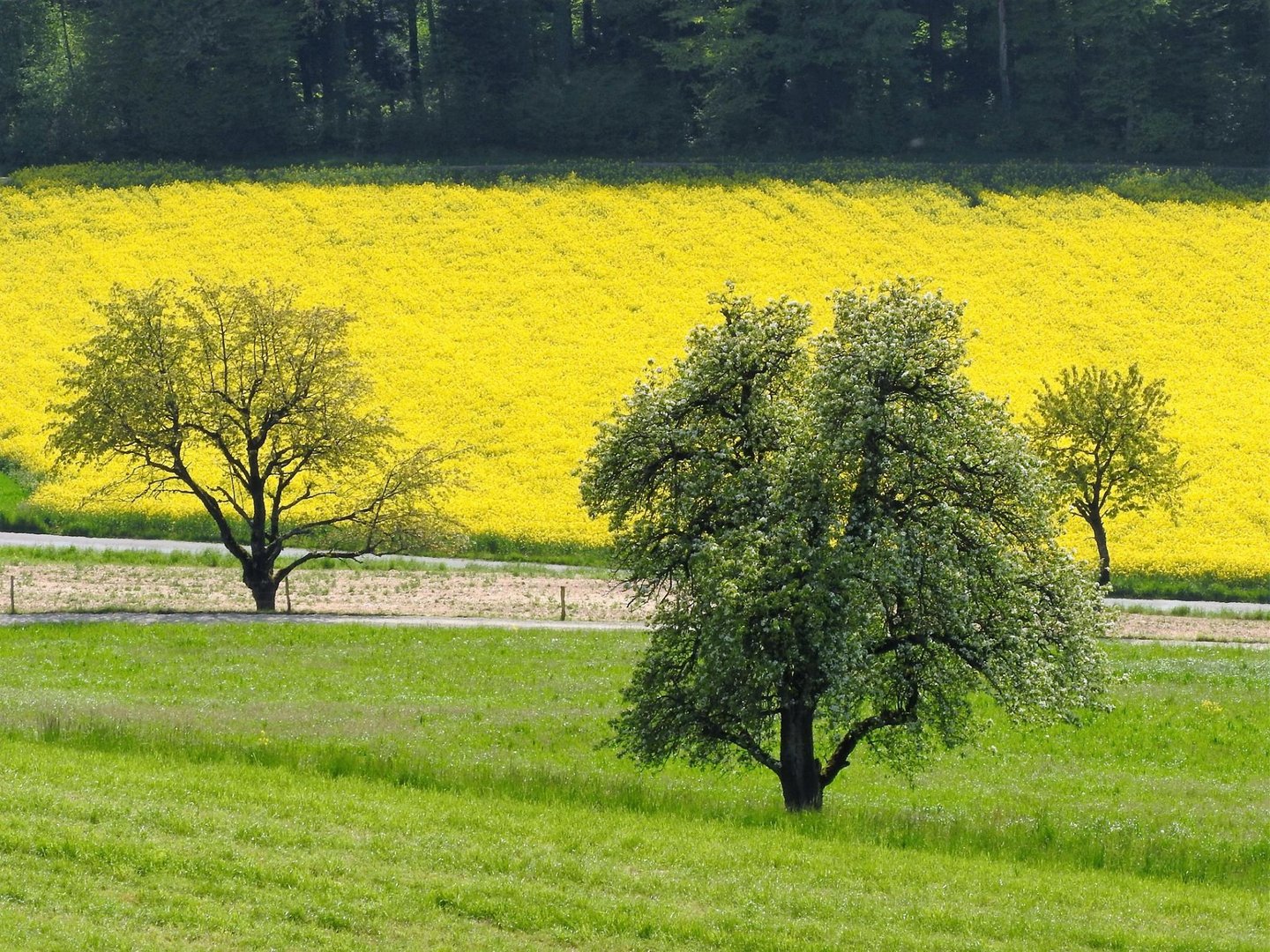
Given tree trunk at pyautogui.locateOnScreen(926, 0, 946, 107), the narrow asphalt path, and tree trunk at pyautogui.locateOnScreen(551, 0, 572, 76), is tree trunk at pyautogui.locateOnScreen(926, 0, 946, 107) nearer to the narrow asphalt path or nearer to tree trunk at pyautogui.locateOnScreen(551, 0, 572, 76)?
tree trunk at pyautogui.locateOnScreen(551, 0, 572, 76)

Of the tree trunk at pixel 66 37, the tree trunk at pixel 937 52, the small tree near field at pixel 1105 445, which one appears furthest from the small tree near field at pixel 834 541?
the tree trunk at pixel 66 37

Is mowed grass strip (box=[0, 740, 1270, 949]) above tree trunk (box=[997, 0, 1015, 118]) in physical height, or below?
below

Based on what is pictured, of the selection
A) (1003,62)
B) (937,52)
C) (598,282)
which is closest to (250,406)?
(598,282)

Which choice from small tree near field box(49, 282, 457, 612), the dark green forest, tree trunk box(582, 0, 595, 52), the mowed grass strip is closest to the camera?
the mowed grass strip

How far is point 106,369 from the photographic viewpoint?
46.2m

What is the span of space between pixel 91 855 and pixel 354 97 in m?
87.6

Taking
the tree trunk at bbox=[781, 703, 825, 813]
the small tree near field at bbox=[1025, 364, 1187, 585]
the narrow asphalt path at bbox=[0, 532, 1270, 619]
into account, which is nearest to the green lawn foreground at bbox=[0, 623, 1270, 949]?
the tree trunk at bbox=[781, 703, 825, 813]

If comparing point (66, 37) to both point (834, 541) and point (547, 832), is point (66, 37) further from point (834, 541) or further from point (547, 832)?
point (547, 832)

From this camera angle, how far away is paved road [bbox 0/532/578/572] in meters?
53.7

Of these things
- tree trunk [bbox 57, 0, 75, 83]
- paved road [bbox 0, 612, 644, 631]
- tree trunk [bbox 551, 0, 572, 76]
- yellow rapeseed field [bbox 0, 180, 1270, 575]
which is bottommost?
paved road [bbox 0, 612, 644, 631]

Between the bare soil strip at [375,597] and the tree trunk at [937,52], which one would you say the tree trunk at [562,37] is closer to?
the tree trunk at [937,52]

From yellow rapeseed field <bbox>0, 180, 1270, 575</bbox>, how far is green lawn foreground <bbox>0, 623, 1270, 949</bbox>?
2453cm

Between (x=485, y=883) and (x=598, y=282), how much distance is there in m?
63.2

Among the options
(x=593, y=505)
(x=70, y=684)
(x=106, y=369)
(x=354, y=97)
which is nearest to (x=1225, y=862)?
→ (x=593, y=505)
